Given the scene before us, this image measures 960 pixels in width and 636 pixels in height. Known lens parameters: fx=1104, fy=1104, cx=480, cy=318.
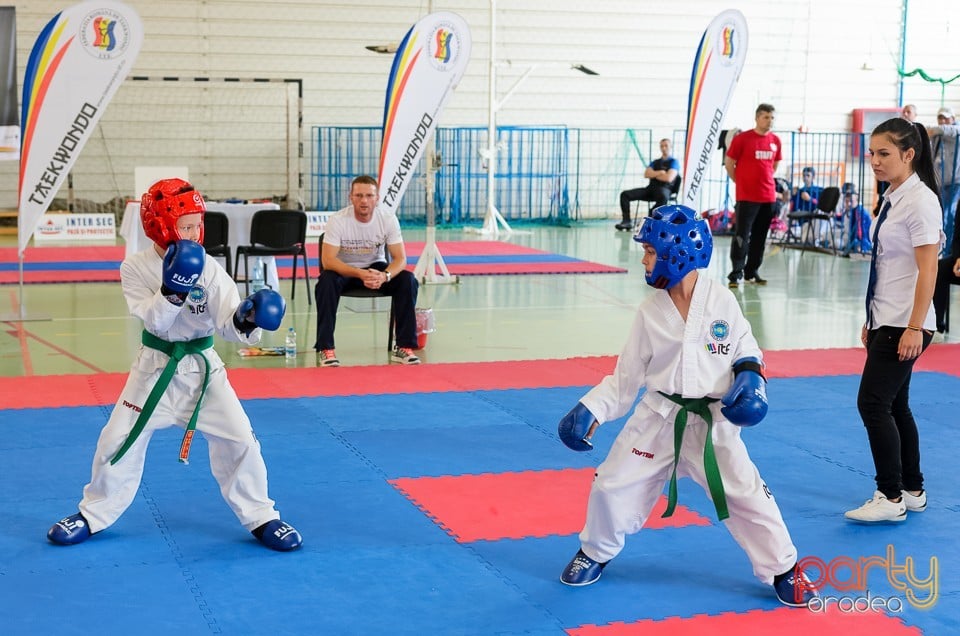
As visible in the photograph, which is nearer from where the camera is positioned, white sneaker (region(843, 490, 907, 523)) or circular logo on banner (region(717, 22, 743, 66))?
white sneaker (region(843, 490, 907, 523))

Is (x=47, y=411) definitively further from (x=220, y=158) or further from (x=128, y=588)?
(x=220, y=158)

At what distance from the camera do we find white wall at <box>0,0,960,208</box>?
60.7 feet

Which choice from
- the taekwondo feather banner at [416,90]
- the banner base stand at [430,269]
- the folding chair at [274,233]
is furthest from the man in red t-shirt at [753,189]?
the folding chair at [274,233]

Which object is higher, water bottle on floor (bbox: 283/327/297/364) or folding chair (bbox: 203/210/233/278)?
folding chair (bbox: 203/210/233/278)

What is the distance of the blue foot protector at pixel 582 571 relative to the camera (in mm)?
3688

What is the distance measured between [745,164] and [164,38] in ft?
35.7

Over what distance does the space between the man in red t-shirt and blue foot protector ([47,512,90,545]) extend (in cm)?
865

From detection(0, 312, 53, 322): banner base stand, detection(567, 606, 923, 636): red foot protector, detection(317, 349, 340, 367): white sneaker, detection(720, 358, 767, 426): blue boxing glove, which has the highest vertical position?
detection(720, 358, 767, 426): blue boxing glove

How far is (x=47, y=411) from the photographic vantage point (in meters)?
5.96

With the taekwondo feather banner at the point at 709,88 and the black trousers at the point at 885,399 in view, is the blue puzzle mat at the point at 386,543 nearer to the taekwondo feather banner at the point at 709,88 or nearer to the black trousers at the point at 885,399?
the black trousers at the point at 885,399

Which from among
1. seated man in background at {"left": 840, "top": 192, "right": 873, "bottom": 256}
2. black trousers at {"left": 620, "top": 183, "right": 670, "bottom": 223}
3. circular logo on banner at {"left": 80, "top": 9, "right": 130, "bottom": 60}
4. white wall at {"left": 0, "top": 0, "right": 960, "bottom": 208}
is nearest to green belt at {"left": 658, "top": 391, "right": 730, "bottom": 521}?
circular logo on banner at {"left": 80, "top": 9, "right": 130, "bottom": 60}

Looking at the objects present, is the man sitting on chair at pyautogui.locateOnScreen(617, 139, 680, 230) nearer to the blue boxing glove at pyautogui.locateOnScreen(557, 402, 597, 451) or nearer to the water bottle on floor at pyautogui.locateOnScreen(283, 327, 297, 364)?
the water bottle on floor at pyautogui.locateOnScreen(283, 327, 297, 364)

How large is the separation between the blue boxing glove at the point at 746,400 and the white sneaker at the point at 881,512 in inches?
49.7

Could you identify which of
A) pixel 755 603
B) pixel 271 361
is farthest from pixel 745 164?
pixel 755 603
